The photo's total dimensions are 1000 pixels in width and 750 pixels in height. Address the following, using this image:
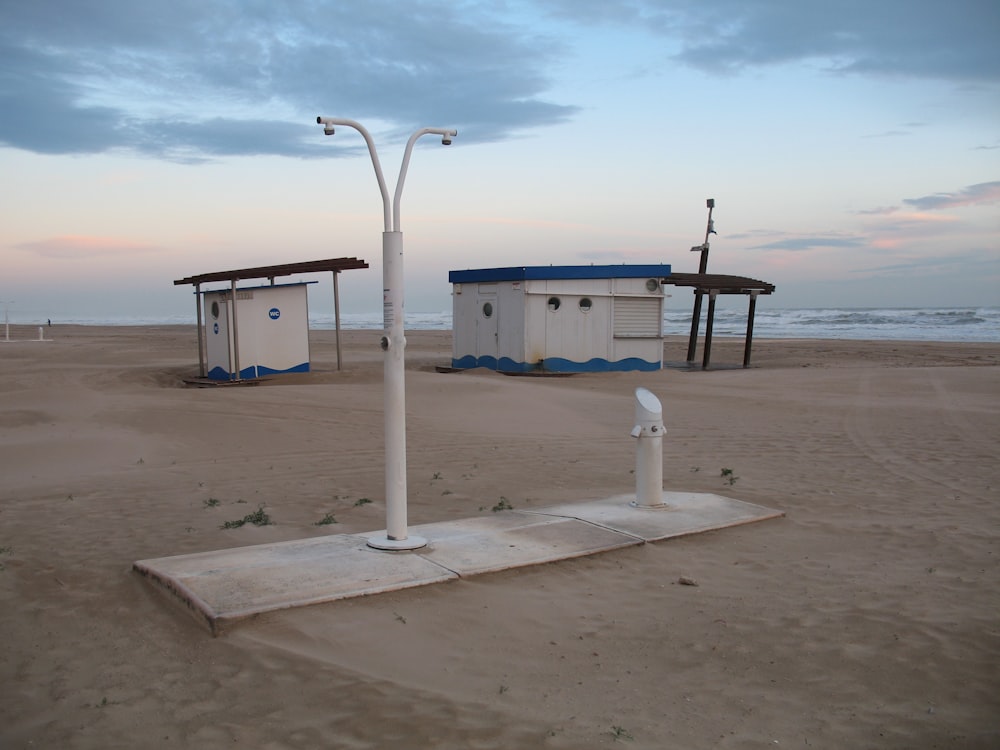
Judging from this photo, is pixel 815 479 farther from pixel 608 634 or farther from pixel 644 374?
pixel 644 374

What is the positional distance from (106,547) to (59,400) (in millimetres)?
8807

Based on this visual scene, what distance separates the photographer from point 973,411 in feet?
50.8

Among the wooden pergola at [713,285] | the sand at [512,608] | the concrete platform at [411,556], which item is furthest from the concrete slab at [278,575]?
the wooden pergola at [713,285]

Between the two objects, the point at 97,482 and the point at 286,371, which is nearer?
the point at 97,482

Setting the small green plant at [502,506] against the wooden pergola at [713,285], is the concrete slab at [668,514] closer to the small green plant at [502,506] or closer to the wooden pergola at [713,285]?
the small green plant at [502,506]

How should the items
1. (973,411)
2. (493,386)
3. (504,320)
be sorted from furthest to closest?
(504,320) < (493,386) < (973,411)

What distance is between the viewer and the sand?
13.5 ft

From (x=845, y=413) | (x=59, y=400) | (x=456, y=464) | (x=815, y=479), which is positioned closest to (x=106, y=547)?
(x=456, y=464)

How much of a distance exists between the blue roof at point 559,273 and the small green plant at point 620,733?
55.1 feet

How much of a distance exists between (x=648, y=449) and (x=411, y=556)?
2.65 metres

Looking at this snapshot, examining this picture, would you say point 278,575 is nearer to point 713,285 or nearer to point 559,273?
point 559,273

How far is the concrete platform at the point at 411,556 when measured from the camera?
17.6 feet

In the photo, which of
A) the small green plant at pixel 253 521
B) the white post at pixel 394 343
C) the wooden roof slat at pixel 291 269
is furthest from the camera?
the wooden roof slat at pixel 291 269

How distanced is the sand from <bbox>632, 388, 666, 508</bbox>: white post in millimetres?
810
